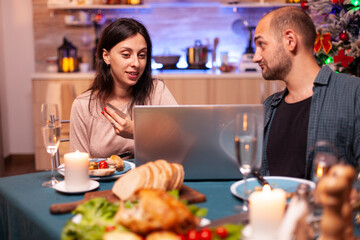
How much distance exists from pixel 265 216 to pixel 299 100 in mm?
1052

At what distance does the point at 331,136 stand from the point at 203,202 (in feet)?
2.15

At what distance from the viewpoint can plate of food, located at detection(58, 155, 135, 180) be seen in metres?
1.43

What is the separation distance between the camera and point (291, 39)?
5.78ft

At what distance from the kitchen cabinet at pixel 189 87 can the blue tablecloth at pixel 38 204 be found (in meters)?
2.91

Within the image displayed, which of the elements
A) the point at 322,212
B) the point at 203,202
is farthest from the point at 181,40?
the point at 322,212

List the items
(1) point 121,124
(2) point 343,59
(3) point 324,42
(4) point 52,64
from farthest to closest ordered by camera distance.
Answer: (4) point 52,64
(3) point 324,42
(2) point 343,59
(1) point 121,124

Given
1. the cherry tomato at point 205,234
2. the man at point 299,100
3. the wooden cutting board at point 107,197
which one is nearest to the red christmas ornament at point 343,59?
the man at point 299,100

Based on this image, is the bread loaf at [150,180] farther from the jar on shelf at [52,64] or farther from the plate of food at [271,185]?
the jar on shelf at [52,64]

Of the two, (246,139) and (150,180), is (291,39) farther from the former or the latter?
(150,180)

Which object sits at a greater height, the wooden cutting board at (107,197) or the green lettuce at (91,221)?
the green lettuce at (91,221)

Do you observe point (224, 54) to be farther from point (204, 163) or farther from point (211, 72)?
point (204, 163)

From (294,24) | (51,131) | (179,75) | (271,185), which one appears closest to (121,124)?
(51,131)

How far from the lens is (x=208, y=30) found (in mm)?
4898

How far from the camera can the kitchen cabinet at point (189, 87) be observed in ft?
14.3
